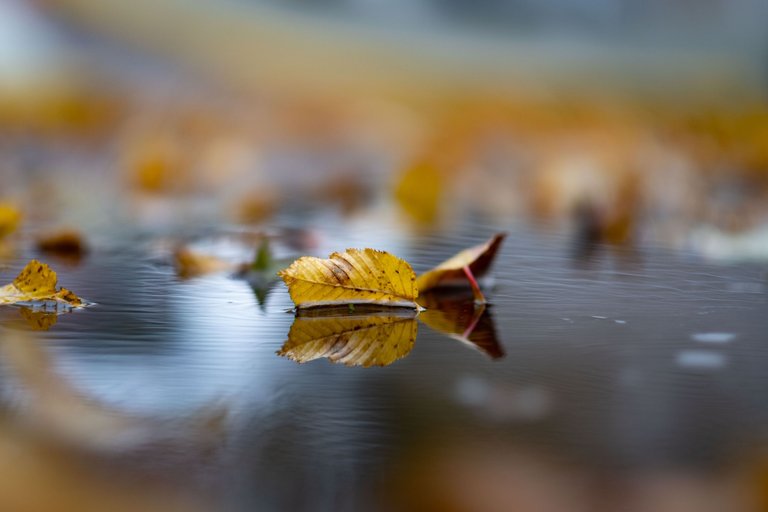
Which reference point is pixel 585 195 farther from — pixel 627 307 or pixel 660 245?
pixel 627 307

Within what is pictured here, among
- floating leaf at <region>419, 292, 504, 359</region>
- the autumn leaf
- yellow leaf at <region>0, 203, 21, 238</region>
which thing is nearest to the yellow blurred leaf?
yellow leaf at <region>0, 203, 21, 238</region>

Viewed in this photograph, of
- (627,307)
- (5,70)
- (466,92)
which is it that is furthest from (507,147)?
(627,307)

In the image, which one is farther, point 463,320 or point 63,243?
point 63,243

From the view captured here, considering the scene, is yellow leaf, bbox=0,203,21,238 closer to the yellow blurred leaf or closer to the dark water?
the dark water

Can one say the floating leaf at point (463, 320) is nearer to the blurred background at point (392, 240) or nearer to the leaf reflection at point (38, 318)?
the blurred background at point (392, 240)

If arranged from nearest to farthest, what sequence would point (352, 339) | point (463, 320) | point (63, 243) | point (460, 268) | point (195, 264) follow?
point (352, 339) < point (463, 320) < point (460, 268) < point (195, 264) < point (63, 243)

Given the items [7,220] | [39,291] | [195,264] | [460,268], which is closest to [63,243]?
[7,220]

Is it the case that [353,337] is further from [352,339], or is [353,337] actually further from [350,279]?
[350,279]
